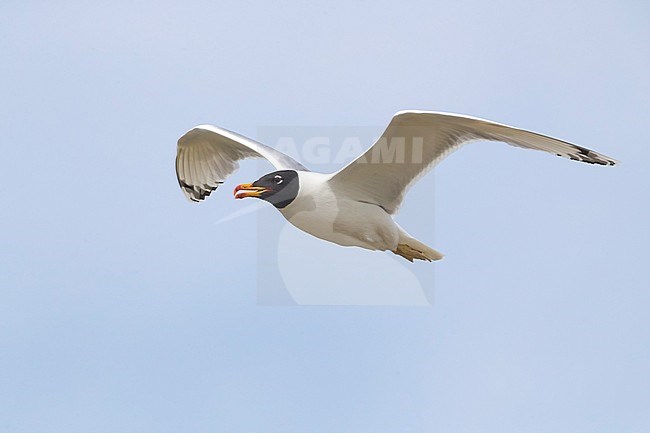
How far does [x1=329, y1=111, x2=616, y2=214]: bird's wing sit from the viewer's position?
6.72 meters

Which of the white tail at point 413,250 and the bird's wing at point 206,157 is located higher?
the bird's wing at point 206,157

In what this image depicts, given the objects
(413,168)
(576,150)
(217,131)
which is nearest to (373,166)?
(413,168)

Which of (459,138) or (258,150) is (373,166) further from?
(258,150)

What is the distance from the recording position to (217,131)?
28.8 feet

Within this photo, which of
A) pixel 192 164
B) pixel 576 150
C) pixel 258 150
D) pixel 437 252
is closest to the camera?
pixel 576 150

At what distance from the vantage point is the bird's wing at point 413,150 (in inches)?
265

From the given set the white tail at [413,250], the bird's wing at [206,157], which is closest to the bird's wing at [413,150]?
the white tail at [413,250]

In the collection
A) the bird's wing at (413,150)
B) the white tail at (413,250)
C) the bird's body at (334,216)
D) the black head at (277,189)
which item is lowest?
the white tail at (413,250)

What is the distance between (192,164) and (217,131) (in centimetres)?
57

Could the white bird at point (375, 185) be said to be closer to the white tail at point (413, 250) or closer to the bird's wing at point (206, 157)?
the white tail at point (413, 250)

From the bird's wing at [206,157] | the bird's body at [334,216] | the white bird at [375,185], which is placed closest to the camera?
the white bird at [375,185]

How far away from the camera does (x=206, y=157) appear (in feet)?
30.1

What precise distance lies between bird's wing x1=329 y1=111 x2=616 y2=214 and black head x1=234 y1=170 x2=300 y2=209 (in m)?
0.27

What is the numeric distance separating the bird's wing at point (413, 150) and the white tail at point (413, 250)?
0.22 m
